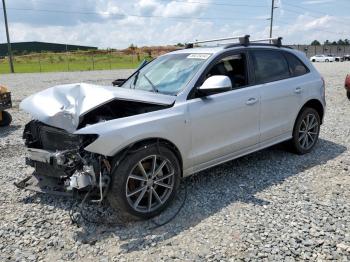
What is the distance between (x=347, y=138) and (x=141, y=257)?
5.44 meters

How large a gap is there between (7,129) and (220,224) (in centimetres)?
643

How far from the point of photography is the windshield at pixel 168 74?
4.59 metres

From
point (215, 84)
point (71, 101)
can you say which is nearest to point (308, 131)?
point (215, 84)

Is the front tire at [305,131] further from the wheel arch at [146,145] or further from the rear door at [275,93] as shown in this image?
the wheel arch at [146,145]

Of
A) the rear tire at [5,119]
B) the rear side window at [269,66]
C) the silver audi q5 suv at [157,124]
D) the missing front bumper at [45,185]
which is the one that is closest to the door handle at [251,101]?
the silver audi q5 suv at [157,124]

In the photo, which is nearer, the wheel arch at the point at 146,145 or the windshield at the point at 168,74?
the wheel arch at the point at 146,145

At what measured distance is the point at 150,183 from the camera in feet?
13.2

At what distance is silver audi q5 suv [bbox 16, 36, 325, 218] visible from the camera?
3777 millimetres

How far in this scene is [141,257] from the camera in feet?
11.1

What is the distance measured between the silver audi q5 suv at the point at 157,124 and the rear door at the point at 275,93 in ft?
0.05

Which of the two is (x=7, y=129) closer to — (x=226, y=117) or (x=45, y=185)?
(x=45, y=185)

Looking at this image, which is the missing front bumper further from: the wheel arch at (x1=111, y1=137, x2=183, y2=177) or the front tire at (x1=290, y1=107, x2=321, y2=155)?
the front tire at (x1=290, y1=107, x2=321, y2=155)

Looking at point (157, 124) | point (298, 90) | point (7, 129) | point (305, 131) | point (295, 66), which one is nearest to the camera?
point (157, 124)

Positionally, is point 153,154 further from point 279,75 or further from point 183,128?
point 279,75
